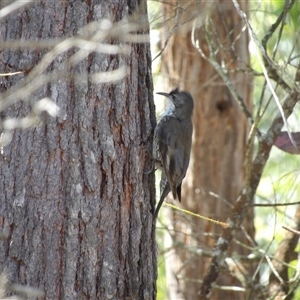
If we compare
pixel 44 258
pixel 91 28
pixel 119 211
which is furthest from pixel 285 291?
pixel 91 28

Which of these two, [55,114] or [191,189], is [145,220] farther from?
[191,189]

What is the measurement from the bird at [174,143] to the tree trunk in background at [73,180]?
890 millimetres

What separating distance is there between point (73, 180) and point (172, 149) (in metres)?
1.70

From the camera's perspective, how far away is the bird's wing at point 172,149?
504 centimetres

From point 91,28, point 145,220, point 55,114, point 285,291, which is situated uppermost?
point 91,28

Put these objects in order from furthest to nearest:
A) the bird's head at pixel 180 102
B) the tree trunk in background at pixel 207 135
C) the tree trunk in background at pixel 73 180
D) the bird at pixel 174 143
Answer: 1. the tree trunk in background at pixel 207 135
2. the bird's head at pixel 180 102
3. the bird at pixel 174 143
4. the tree trunk in background at pixel 73 180

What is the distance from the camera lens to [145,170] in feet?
13.6

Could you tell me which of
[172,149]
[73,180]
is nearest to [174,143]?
[172,149]


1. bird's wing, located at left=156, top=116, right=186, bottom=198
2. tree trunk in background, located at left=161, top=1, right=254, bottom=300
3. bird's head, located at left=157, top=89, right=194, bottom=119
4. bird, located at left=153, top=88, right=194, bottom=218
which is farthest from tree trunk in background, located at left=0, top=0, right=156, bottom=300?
tree trunk in background, located at left=161, top=1, right=254, bottom=300

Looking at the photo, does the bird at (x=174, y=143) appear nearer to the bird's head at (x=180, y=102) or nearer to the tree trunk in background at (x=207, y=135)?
the bird's head at (x=180, y=102)

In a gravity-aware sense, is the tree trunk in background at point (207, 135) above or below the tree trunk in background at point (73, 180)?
above

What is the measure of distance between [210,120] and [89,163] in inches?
156

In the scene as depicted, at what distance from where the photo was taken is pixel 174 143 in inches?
209

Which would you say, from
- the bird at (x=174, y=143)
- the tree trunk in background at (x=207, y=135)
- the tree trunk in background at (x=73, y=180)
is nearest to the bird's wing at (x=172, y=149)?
the bird at (x=174, y=143)
